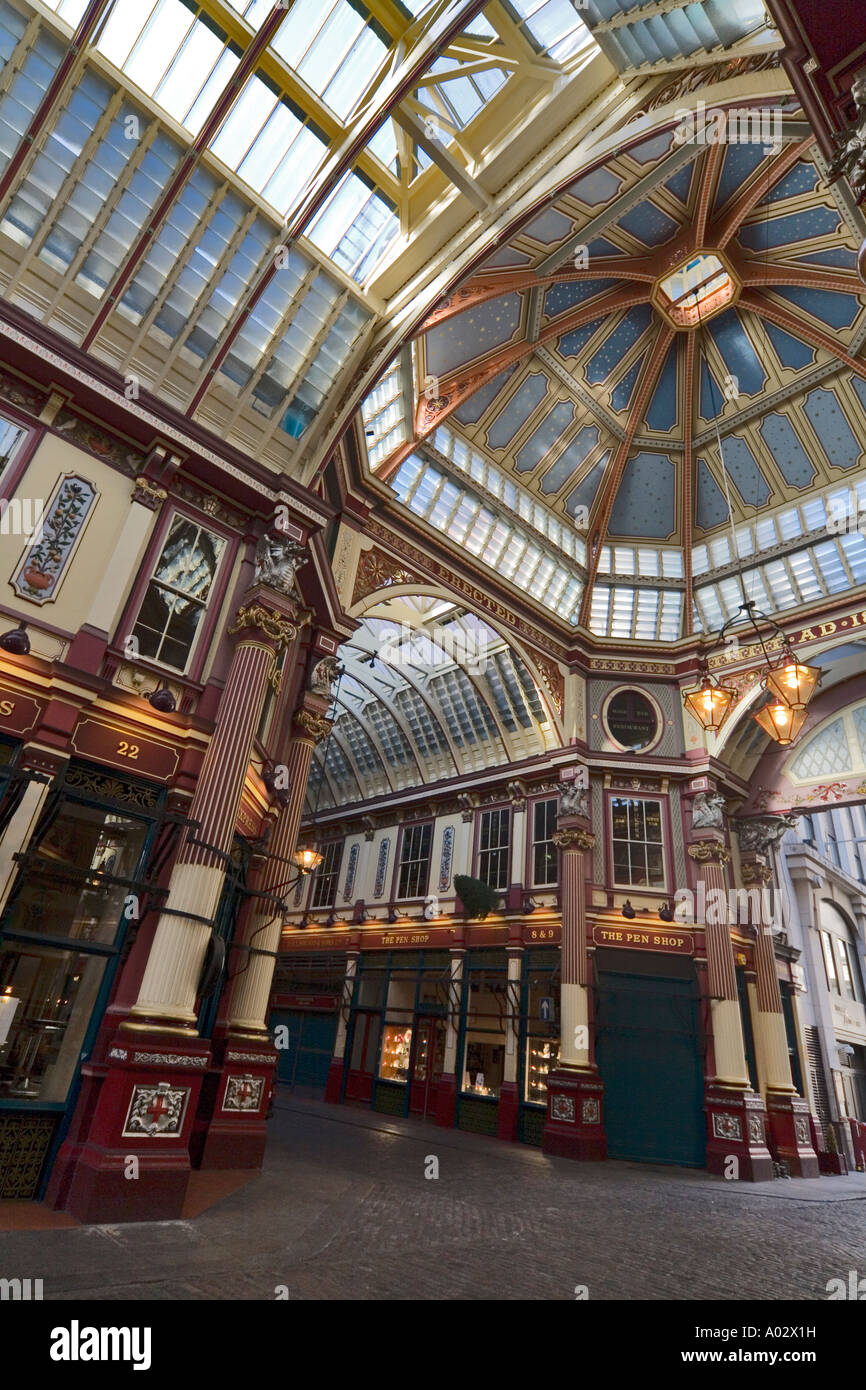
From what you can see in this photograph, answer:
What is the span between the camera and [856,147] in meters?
5.09

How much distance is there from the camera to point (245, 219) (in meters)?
10.6

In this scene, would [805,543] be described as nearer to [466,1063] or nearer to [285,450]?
[285,450]

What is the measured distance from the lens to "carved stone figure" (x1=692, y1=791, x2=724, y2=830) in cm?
1827

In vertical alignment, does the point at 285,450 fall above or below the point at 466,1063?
above

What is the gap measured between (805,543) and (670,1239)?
52.6 feet

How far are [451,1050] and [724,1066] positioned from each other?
7.16m

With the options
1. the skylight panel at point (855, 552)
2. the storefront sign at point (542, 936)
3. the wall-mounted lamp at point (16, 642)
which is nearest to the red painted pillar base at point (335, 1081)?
the storefront sign at point (542, 936)

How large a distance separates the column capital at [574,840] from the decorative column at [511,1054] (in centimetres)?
313

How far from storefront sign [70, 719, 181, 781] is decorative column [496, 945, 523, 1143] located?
12.6 m

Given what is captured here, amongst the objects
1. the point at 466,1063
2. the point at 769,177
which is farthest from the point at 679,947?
the point at 769,177

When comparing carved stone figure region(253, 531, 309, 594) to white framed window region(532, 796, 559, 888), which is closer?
carved stone figure region(253, 531, 309, 594)

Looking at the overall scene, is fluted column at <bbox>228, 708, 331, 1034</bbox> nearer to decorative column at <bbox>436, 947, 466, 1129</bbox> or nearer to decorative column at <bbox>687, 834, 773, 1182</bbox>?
decorative column at <bbox>436, 947, 466, 1129</bbox>

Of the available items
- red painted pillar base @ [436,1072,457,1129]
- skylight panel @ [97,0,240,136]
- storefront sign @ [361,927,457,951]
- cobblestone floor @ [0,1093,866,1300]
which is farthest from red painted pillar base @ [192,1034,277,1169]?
skylight panel @ [97,0,240,136]

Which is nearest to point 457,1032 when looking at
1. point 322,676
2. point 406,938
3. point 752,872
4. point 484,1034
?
point 484,1034
